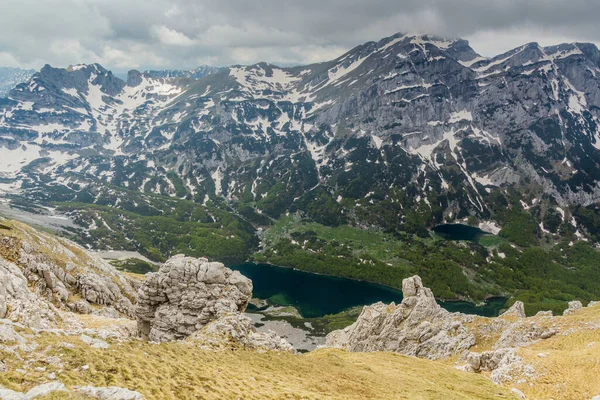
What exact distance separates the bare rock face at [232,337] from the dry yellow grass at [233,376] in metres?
1.65

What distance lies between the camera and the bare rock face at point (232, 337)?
110 feet

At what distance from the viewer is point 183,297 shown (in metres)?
45.5

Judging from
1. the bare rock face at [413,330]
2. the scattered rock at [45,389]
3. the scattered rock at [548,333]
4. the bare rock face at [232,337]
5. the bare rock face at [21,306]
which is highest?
the scattered rock at [45,389]

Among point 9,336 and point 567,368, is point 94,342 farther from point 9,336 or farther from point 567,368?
point 567,368

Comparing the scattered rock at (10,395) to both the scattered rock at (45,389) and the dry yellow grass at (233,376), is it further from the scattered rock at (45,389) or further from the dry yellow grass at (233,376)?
the dry yellow grass at (233,376)

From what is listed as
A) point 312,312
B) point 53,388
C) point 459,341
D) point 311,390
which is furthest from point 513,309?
point 312,312

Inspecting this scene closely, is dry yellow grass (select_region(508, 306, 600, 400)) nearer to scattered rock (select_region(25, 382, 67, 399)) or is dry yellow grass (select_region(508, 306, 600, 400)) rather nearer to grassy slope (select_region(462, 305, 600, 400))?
grassy slope (select_region(462, 305, 600, 400))

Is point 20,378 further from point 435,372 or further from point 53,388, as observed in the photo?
point 435,372

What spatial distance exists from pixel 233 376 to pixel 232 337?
8.51 metres

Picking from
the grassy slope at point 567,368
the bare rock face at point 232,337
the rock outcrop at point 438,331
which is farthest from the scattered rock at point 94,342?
the rock outcrop at point 438,331

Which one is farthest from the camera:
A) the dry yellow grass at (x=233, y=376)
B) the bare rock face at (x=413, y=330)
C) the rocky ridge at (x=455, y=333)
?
the bare rock face at (x=413, y=330)

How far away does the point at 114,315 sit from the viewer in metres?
62.2

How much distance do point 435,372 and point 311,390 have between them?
2330 cm

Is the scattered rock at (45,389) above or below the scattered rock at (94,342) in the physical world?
above
